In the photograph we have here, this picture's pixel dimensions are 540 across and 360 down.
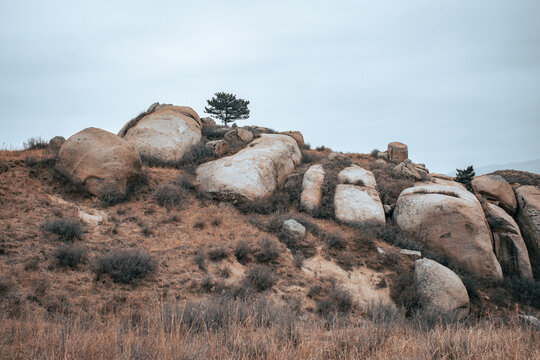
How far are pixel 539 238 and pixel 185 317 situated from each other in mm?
14276

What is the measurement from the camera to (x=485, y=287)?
977cm

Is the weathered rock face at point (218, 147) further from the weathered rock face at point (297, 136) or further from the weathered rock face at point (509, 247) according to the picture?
the weathered rock face at point (509, 247)

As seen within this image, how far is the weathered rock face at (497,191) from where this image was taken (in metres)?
13.4

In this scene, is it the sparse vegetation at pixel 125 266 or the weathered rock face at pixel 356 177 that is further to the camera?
the weathered rock face at pixel 356 177

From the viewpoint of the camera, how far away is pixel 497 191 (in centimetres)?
1377

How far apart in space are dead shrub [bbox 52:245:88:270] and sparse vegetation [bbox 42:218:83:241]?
2.71ft

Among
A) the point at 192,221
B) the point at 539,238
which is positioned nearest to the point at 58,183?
the point at 192,221

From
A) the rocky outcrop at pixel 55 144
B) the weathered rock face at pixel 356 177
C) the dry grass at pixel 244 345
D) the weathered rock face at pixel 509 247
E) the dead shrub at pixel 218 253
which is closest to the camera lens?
the dry grass at pixel 244 345

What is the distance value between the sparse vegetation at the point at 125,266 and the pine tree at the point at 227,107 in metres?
27.2

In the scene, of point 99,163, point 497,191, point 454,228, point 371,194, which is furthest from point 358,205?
point 99,163

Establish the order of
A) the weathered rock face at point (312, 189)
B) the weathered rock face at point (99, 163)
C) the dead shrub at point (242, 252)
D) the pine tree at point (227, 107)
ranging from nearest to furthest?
1. the dead shrub at point (242, 252)
2. the weathered rock face at point (99, 163)
3. the weathered rock face at point (312, 189)
4. the pine tree at point (227, 107)

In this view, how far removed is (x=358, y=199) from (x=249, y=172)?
4.86 m

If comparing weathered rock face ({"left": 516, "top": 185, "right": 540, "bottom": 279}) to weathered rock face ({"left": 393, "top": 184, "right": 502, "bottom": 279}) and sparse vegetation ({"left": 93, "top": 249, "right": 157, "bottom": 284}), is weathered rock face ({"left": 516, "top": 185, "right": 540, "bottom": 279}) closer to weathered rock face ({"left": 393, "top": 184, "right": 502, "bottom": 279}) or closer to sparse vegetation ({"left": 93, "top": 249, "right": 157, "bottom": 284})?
weathered rock face ({"left": 393, "top": 184, "right": 502, "bottom": 279})

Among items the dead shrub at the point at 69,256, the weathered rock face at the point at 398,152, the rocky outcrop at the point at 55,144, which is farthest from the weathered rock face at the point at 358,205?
the rocky outcrop at the point at 55,144
